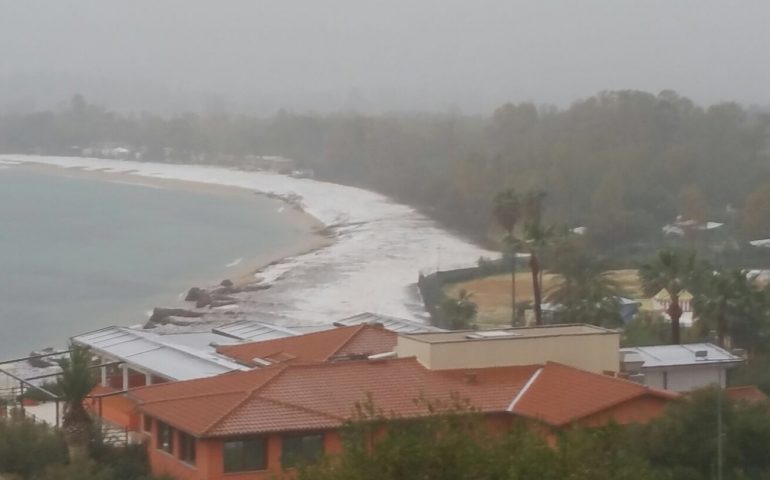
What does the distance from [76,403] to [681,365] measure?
31.5 feet

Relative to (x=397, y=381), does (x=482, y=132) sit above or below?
above

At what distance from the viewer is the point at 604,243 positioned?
58.4 m

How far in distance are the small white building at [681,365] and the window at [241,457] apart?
7.72 m

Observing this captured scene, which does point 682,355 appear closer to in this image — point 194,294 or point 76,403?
point 76,403

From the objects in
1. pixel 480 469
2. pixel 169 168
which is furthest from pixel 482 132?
pixel 480 469

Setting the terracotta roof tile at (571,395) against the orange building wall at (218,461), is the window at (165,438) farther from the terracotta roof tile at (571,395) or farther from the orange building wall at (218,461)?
the terracotta roof tile at (571,395)

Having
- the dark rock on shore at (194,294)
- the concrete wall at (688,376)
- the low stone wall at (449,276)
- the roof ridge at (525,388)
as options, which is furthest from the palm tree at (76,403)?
the dark rock on shore at (194,294)

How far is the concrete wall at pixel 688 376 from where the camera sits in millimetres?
21812

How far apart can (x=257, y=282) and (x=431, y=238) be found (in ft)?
54.2

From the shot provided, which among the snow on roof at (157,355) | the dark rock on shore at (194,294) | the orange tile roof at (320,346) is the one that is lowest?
the dark rock on shore at (194,294)

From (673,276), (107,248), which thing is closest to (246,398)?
(673,276)

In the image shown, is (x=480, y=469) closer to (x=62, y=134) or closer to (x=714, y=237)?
(x=714, y=237)

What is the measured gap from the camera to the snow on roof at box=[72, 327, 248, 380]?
1948cm

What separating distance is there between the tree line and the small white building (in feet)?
76.4
